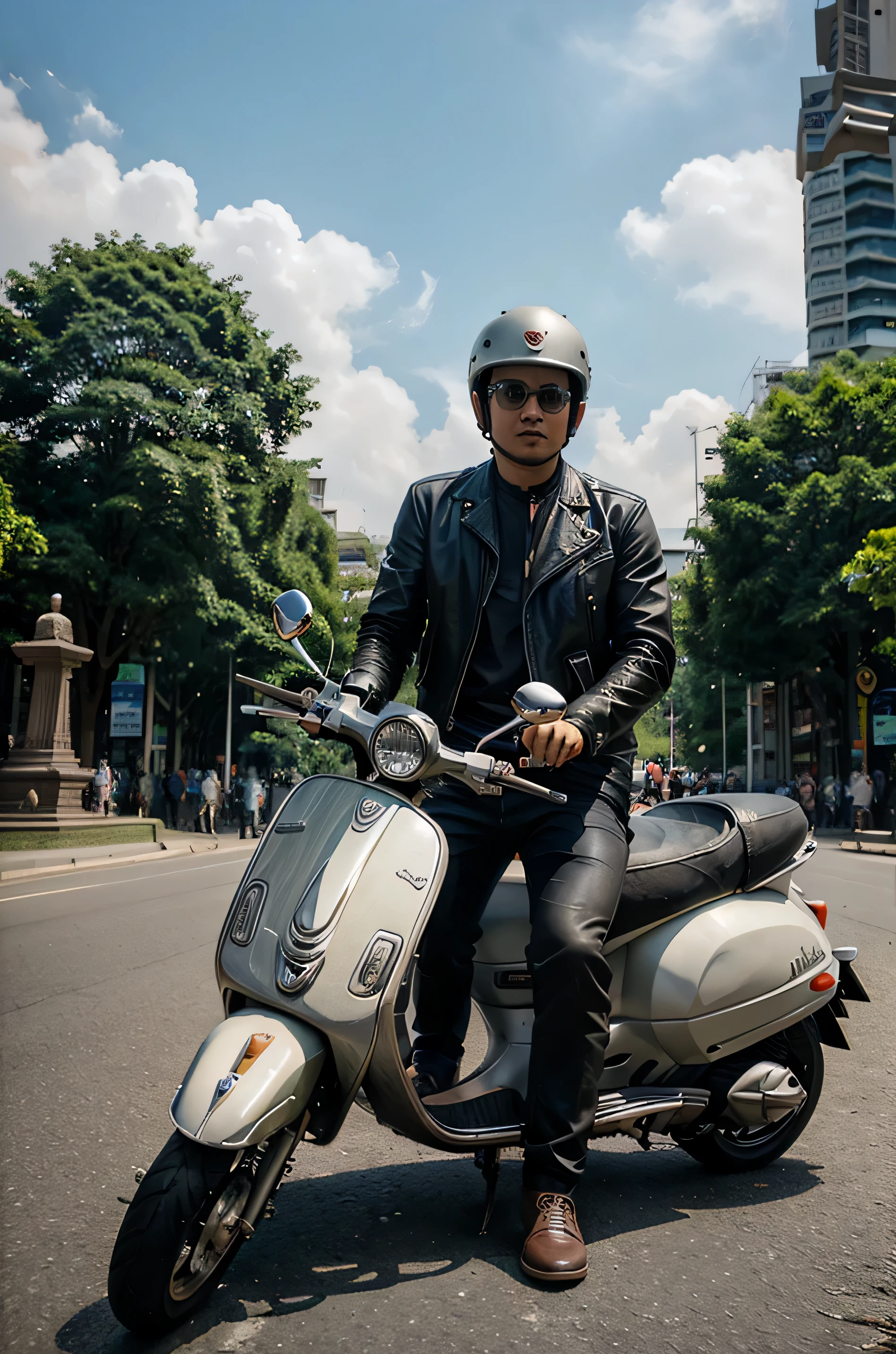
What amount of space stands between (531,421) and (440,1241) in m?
1.99

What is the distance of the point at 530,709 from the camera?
92.9 inches

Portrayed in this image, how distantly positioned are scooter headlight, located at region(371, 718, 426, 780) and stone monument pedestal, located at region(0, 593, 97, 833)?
63.3 ft

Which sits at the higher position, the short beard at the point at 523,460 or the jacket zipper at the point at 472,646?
the short beard at the point at 523,460

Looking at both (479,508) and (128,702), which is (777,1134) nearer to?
(479,508)

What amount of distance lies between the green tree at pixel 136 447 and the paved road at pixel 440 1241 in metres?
21.5

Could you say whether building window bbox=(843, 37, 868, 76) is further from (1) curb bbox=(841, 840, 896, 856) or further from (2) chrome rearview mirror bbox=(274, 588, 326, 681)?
(2) chrome rearview mirror bbox=(274, 588, 326, 681)

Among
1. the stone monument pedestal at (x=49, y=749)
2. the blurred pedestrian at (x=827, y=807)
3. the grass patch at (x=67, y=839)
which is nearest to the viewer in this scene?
the grass patch at (x=67, y=839)

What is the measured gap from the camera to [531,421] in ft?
9.94

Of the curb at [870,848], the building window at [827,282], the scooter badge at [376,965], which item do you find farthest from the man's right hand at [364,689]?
the building window at [827,282]

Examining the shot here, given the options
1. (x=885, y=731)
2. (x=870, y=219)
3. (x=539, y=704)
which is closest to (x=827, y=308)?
(x=870, y=219)

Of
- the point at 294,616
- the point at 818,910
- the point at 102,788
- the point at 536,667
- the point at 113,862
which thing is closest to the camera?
the point at 294,616

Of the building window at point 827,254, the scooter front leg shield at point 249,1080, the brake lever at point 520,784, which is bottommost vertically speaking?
the scooter front leg shield at point 249,1080

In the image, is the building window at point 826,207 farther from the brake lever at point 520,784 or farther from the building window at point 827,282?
the brake lever at point 520,784

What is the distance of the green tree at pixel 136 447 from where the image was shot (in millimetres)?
25031
